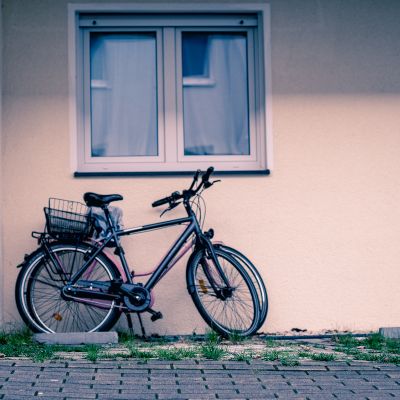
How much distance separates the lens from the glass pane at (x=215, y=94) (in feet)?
24.0

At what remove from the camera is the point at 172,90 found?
7254mm

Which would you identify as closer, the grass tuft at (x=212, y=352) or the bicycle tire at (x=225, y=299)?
the grass tuft at (x=212, y=352)

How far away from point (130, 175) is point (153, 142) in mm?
424

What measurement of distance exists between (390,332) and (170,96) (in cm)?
279

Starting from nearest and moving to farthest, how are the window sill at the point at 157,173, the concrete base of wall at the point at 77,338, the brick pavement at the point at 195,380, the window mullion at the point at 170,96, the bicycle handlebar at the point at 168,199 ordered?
1. the brick pavement at the point at 195,380
2. the concrete base of wall at the point at 77,338
3. the bicycle handlebar at the point at 168,199
4. the window sill at the point at 157,173
5. the window mullion at the point at 170,96

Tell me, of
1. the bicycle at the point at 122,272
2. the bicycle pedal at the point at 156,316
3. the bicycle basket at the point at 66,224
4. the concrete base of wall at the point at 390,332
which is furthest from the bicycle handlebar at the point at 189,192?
the concrete base of wall at the point at 390,332

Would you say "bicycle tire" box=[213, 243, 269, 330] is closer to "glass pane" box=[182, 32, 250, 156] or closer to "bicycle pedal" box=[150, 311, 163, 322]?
"bicycle pedal" box=[150, 311, 163, 322]

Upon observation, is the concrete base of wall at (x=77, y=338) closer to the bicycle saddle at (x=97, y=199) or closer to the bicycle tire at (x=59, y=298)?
the bicycle tire at (x=59, y=298)

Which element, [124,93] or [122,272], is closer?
[122,272]

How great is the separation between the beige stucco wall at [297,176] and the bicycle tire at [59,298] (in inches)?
12.6

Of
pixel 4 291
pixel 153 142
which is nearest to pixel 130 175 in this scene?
pixel 153 142

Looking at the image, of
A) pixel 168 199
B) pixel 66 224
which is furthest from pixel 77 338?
pixel 168 199

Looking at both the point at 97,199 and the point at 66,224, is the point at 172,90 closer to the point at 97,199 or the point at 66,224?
the point at 97,199

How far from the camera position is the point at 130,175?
7.05 meters
